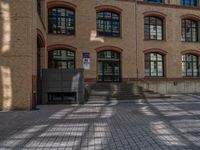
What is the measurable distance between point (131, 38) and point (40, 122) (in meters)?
19.4

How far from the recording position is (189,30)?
3228cm

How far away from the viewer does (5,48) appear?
1558 centimetres

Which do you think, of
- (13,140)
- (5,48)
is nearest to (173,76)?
(5,48)

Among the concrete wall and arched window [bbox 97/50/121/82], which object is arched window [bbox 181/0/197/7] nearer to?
arched window [bbox 97/50/121/82]

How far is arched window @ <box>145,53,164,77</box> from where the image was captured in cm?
3011

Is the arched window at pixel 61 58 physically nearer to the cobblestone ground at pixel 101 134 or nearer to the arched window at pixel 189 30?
the arched window at pixel 189 30

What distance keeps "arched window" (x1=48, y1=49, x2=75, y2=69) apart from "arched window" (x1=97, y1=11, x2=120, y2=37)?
351cm

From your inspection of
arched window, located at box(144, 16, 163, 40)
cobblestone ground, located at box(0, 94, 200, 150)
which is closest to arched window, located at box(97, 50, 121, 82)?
arched window, located at box(144, 16, 163, 40)

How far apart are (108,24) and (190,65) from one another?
1000 cm

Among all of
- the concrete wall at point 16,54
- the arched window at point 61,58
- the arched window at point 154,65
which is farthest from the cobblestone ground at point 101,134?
the arched window at point 154,65

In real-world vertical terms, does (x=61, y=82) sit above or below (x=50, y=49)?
below

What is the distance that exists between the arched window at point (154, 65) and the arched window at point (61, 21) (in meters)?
8.07

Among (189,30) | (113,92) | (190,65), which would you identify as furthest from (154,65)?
(113,92)

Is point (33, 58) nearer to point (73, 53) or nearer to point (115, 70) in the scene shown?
point (73, 53)
